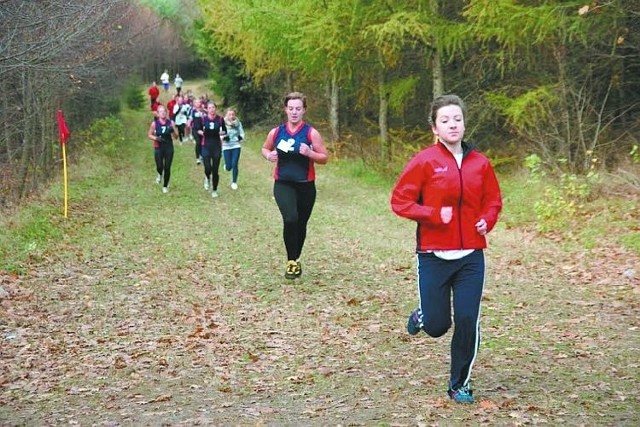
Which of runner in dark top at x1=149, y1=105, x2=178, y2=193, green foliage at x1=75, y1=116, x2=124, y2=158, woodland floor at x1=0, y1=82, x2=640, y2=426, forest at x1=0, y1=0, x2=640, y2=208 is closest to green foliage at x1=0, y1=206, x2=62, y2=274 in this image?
woodland floor at x1=0, y1=82, x2=640, y2=426

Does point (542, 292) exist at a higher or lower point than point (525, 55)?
lower

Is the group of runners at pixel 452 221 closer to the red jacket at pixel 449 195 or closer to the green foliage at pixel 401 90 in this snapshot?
the red jacket at pixel 449 195

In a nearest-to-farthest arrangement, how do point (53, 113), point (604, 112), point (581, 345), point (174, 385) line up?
1. point (174, 385)
2. point (581, 345)
3. point (604, 112)
4. point (53, 113)

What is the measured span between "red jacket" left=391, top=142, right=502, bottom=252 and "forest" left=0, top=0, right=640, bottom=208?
7.85 m

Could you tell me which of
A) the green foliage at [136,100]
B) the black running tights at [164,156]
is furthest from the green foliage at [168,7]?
the black running tights at [164,156]

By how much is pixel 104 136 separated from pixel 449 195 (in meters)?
35.9

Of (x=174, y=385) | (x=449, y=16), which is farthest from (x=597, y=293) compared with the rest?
(x=449, y=16)

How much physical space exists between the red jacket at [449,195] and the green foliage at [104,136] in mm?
30537

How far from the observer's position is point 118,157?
115 ft

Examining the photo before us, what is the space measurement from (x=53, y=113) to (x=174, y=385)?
2101 cm

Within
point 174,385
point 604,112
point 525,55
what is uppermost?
point 525,55

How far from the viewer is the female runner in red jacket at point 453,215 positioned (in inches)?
221

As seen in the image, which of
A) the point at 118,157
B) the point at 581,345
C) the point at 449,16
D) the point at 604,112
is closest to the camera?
the point at 581,345

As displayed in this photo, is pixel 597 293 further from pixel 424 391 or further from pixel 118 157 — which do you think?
pixel 118 157
